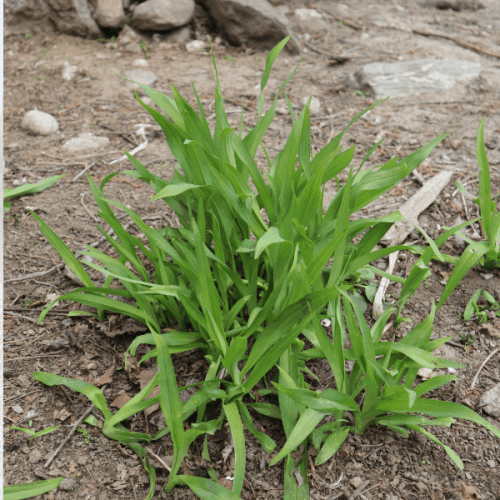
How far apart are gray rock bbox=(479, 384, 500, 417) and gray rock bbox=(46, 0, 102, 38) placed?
13.1ft

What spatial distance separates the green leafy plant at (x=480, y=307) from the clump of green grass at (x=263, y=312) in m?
0.31

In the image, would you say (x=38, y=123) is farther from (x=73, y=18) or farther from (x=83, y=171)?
(x=73, y=18)

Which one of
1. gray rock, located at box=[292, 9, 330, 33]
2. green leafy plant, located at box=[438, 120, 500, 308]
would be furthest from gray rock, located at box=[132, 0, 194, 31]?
green leafy plant, located at box=[438, 120, 500, 308]

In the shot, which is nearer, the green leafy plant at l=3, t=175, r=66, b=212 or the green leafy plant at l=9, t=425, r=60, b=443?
the green leafy plant at l=9, t=425, r=60, b=443

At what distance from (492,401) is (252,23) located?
346 centimetres

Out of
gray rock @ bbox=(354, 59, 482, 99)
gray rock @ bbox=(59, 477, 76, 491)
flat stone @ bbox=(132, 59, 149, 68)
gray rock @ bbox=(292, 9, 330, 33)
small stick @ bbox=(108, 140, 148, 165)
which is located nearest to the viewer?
gray rock @ bbox=(59, 477, 76, 491)

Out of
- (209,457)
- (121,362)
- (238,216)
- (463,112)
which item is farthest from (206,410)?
(463,112)

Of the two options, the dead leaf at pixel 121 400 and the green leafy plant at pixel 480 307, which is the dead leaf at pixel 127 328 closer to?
the dead leaf at pixel 121 400

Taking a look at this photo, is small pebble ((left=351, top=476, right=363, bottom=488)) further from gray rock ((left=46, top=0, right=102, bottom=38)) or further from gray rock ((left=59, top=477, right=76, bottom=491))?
gray rock ((left=46, top=0, right=102, bottom=38))

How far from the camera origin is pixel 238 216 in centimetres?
159

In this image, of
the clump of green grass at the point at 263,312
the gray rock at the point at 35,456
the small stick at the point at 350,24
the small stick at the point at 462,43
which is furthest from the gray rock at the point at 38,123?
Result: the small stick at the point at 462,43

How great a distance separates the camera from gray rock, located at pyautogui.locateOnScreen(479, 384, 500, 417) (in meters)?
1.47

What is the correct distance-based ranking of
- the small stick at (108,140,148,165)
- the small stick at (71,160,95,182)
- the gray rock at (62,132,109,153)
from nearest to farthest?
the small stick at (71,160,95,182), the small stick at (108,140,148,165), the gray rock at (62,132,109,153)

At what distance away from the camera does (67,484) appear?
1237 millimetres
